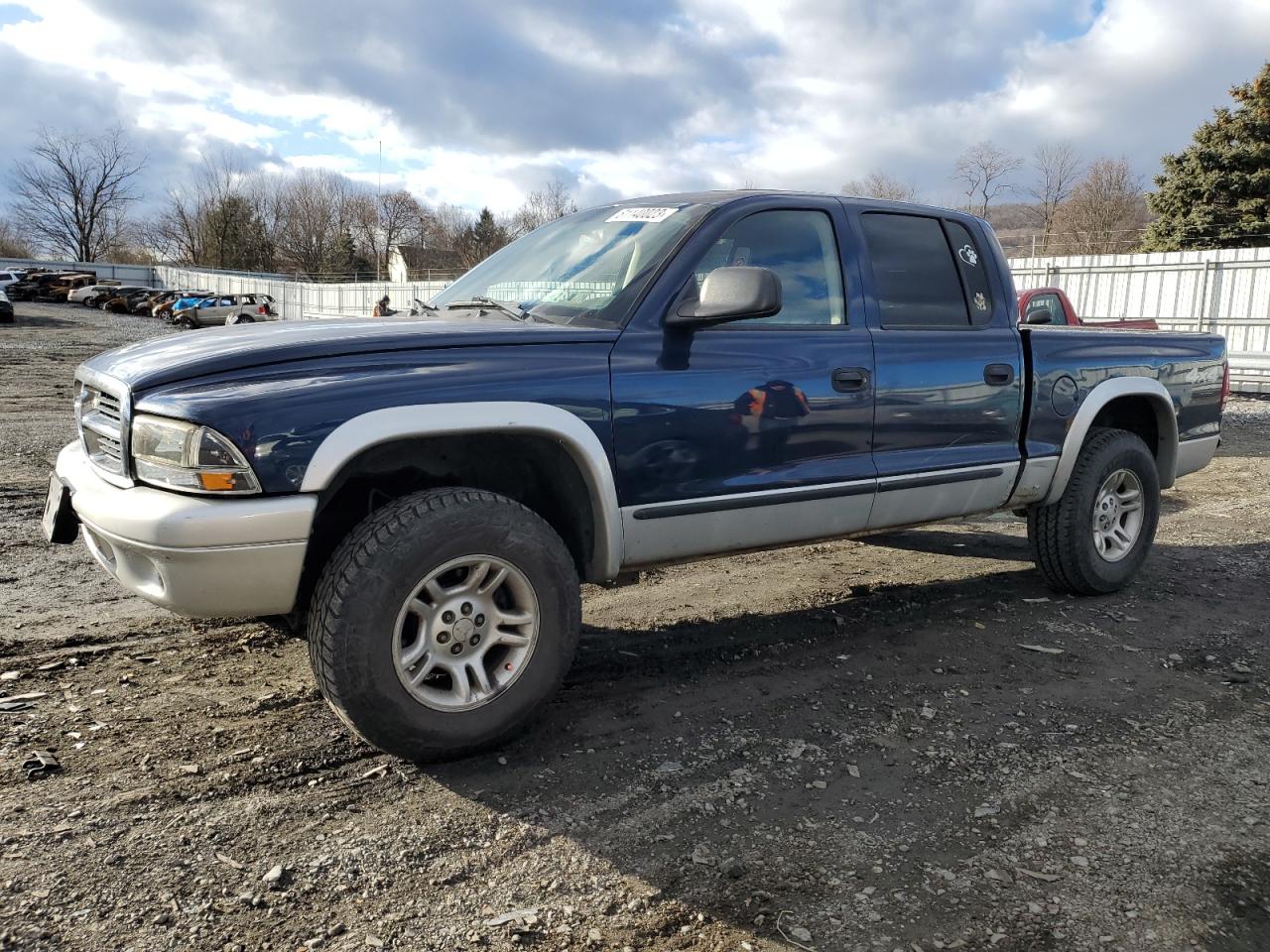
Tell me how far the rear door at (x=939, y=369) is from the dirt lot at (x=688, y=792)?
730 mm

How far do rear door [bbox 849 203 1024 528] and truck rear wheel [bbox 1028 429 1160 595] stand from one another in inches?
23.2

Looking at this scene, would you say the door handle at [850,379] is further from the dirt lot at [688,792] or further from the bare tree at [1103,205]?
the bare tree at [1103,205]

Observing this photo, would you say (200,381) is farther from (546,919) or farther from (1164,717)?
(1164,717)

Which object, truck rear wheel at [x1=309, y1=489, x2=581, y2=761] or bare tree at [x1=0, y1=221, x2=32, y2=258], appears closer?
truck rear wheel at [x1=309, y1=489, x2=581, y2=761]

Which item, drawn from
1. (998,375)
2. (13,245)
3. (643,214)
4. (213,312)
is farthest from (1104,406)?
(13,245)

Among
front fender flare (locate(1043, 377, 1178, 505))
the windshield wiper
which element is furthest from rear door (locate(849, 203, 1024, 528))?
the windshield wiper

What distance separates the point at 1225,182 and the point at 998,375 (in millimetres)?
33892

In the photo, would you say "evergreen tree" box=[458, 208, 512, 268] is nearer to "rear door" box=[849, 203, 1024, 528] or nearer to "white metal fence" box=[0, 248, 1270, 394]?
"white metal fence" box=[0, 248, 1270, 394]

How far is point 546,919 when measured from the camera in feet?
7.48

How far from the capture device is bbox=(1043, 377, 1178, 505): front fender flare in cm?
469

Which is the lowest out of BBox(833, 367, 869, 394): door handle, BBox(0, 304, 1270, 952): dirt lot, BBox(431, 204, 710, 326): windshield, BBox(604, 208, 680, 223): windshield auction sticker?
BBox(0, 304, 1270, 952): dirt lot

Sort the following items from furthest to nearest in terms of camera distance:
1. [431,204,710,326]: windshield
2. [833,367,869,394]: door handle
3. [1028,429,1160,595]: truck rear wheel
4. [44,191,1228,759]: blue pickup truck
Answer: [1028,429,1160,595]: truck rear wheel
[833,367,869,394]: door handle
[431,204,710,326]: windshield
[44,191,1228,759]: blue pickup truck

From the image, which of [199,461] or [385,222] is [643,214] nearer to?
[199,461]

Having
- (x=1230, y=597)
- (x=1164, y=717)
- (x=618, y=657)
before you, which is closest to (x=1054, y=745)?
(x=1164, y=717)
